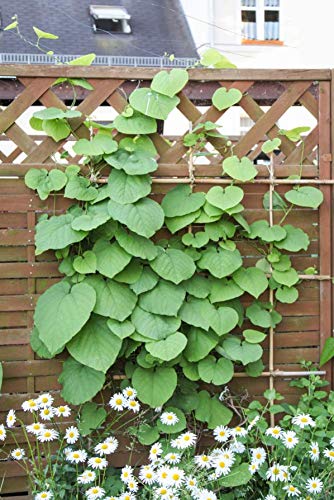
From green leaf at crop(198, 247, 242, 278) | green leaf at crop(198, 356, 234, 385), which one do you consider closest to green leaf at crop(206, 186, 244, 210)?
green leaf at crop(198, 247, 242, 278)

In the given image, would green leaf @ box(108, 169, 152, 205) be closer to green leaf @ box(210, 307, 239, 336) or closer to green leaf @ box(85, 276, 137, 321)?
green leaf @ box(85, 276, 137, 321)

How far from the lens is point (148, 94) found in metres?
1.75

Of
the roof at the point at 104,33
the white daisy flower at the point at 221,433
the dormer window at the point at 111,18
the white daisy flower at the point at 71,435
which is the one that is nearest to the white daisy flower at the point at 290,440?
the white daisy flower at the point at 221,433

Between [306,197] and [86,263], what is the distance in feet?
2.34

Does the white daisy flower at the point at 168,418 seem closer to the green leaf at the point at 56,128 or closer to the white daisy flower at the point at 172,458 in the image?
the white daisy flower at the point at 172,458

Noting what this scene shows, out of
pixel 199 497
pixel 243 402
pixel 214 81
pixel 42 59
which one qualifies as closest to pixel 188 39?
pixel 42 59

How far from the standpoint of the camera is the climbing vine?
168 cm

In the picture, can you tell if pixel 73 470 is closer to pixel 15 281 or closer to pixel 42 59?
pixel 15 281

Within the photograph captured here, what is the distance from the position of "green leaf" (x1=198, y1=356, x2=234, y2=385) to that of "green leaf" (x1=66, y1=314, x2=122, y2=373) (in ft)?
0.91

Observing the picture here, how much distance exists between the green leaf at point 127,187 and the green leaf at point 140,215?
0.8 inches

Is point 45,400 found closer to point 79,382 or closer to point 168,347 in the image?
point 79,382

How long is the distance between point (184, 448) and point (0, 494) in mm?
626

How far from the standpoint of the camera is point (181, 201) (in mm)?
1777

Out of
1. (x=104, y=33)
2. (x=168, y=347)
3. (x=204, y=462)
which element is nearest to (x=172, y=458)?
(x=204, y=462)
